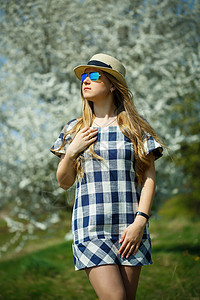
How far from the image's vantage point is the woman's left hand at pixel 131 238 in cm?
Answer: 191

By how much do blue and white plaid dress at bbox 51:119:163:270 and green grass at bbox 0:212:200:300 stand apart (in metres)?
1.45

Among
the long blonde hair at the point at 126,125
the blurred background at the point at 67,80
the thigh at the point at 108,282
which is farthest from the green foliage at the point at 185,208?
the thigh at the point at 108,282

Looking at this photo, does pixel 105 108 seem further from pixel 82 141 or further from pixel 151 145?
pixel 151 145

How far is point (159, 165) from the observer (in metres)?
5.20

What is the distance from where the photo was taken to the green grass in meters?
3.64

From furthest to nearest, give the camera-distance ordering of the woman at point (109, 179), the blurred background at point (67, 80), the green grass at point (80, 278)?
the blurred background at point (67, 80)
the green grass at point (80, 278)
the woman at point (109, 179)

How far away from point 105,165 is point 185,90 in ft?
13.5

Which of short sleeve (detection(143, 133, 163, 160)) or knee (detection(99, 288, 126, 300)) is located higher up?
short sleeve (detection(143, 133, 163, 160))

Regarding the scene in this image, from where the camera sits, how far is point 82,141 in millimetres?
2102

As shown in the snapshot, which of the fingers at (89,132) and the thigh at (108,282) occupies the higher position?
the fingers at (89,132)

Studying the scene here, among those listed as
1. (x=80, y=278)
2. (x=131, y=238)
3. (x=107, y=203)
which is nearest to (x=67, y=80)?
(x=80, y=278)

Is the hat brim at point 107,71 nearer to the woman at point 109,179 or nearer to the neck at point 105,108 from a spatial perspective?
the woman at point 109,179

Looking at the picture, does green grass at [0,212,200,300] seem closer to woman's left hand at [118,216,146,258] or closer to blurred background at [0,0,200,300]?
blurred background at [0,0,200,300]

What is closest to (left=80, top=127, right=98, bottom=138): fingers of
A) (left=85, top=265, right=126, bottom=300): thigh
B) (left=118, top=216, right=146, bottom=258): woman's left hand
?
(left=118, top=216, right=146, bottom=258): woman's left hand
